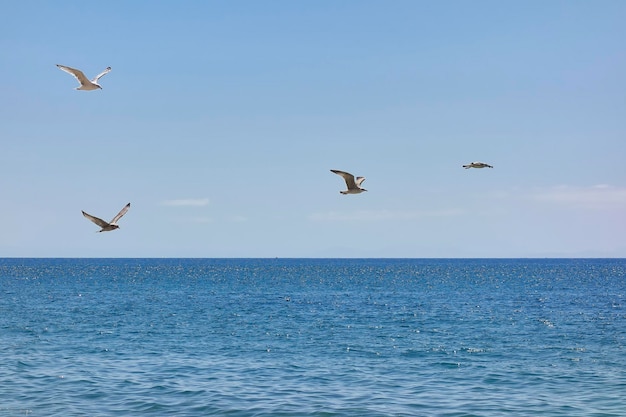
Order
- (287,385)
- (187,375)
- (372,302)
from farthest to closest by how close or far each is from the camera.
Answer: (372,302)
(187,375)
(287,385)

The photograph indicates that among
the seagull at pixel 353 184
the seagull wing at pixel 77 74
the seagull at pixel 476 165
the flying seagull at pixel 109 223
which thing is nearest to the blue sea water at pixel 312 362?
the flying seagull at pixel 109 223

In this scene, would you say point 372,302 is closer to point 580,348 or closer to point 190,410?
point 580,348

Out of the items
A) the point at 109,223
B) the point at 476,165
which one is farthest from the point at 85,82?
the point at 476,165

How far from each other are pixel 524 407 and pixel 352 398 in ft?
25.3

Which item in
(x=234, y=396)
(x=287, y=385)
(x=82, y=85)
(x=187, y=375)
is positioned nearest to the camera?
(x=82, y=85)

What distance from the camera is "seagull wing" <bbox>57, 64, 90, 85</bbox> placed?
2482cm

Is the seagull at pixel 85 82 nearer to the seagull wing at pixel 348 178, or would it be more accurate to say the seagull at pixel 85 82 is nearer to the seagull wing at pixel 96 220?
the seagull wing at pixel 96 220

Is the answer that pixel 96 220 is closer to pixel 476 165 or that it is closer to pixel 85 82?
pixel 85 82

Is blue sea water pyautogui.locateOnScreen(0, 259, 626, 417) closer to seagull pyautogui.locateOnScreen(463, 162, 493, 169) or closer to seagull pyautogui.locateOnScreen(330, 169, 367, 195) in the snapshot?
seagull pyautogui.locateOnScreen(330, 169, 367, 195)

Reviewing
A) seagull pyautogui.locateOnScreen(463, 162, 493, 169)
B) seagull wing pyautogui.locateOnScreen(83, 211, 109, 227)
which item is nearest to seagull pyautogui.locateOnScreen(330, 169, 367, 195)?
seagull pyautogui.locateOnScreen(463, 162, 493, 169)

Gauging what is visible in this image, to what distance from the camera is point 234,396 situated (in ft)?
105

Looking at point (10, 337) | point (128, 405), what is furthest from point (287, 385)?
point (10, 337)

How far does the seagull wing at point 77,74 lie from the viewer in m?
24.8

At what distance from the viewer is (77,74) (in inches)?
1053
